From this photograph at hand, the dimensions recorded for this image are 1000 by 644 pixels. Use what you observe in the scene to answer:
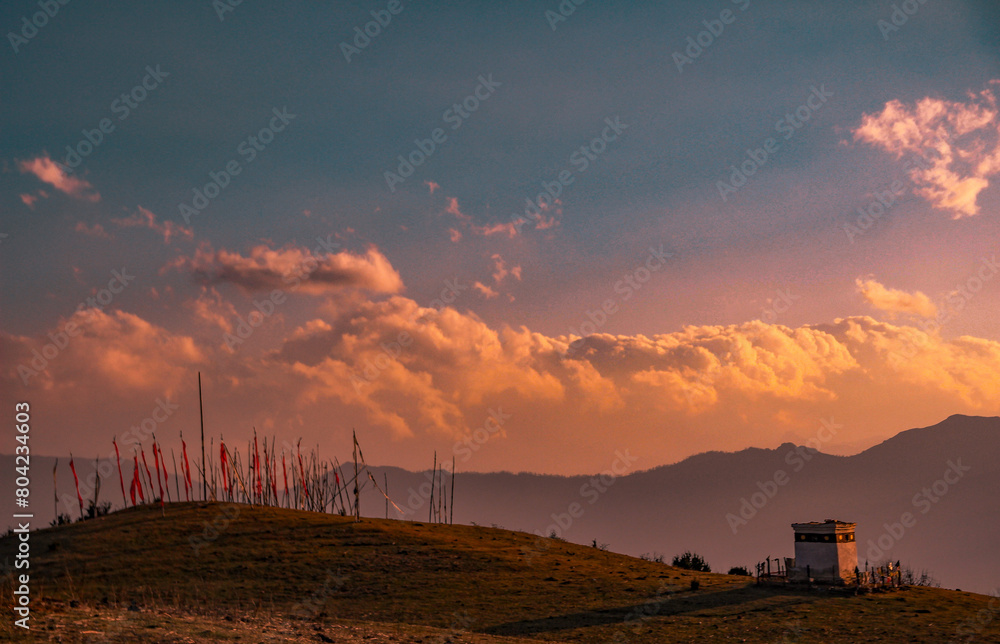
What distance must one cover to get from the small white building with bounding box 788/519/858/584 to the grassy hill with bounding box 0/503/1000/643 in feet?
5.80

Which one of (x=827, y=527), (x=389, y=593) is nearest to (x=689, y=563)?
(x=827, y=527)

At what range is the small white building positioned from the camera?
4209 centimetres

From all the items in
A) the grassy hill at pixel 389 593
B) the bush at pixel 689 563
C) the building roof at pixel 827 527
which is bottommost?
the bush at pixel 689 563

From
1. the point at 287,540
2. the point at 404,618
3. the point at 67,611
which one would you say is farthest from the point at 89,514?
the point at 67,611

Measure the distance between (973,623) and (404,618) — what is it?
25731mm

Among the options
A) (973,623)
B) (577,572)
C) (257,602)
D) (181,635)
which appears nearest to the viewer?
(181,635)

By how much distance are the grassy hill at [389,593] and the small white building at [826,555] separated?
5.80 ft

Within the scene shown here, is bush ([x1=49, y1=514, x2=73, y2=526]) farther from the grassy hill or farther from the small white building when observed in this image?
the small white building

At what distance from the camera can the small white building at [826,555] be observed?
42.1 metres

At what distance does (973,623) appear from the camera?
34.9 m

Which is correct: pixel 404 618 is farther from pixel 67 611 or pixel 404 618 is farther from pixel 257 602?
pixel 67 611

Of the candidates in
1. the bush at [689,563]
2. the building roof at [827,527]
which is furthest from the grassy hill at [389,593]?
the bush at [689,563]

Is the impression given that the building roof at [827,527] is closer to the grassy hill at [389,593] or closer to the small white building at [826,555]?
Answer: the small white building at [826,555]

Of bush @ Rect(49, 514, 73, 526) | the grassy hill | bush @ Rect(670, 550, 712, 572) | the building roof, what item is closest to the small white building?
the building roof
